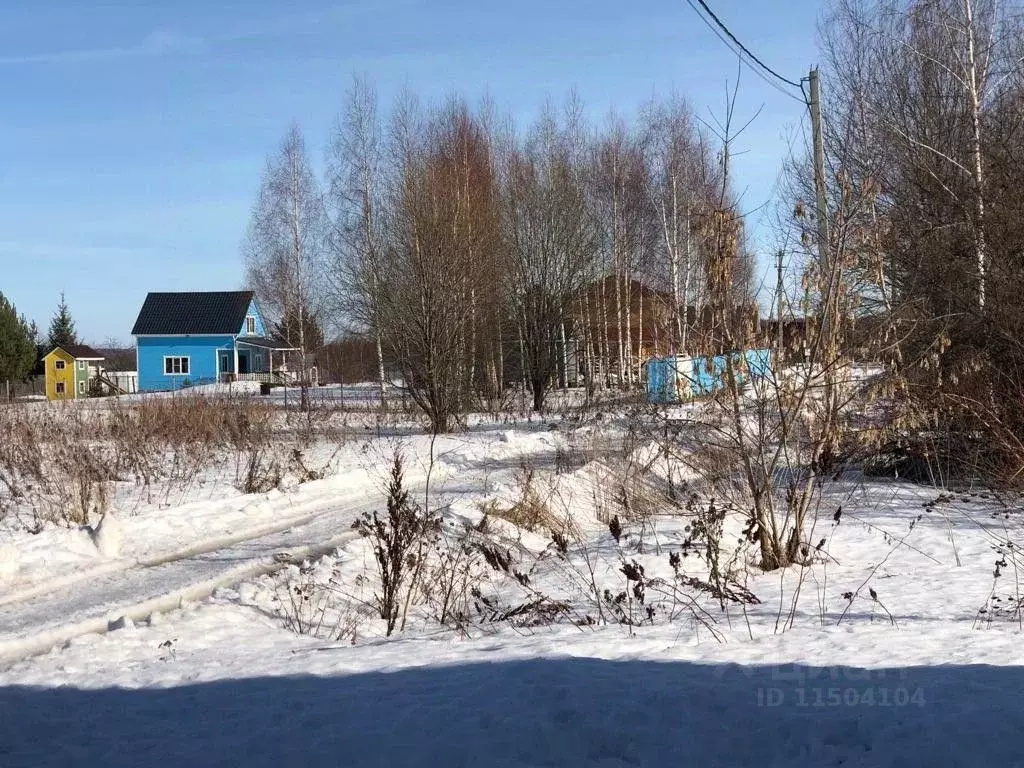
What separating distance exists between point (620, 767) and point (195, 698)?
210 cm

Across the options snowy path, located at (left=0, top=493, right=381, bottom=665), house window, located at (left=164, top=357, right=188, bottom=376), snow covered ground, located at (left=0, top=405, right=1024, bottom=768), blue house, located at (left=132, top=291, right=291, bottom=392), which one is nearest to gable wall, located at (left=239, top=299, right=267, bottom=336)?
blue house, located at (left=132, top=291, right=291, bottom=392)

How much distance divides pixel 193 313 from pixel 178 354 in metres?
2.51

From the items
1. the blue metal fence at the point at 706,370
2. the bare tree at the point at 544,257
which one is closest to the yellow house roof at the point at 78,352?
the bare tree at the point at 544,257

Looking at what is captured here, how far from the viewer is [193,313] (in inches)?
2143

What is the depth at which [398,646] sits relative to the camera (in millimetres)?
5188

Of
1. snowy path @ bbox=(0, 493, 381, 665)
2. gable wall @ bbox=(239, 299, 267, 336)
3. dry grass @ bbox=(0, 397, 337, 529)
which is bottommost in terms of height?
snowy path @ bbox=(0, 493, 381, 665)

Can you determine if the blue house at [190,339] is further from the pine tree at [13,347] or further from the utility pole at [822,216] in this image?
the utility pole at [822,216]

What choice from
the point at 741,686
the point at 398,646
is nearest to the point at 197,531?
the point at 398,646

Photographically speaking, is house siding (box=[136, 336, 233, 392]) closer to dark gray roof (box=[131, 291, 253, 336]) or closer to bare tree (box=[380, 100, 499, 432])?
Result: dark gray roof (box=[131, 291, 253, 336])

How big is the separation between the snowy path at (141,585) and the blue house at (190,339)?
45.1m

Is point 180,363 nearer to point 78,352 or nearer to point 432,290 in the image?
point 78,352

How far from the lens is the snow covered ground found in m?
3.52

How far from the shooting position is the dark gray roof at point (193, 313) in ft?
176

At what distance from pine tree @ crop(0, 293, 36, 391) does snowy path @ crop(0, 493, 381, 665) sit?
45160mm
